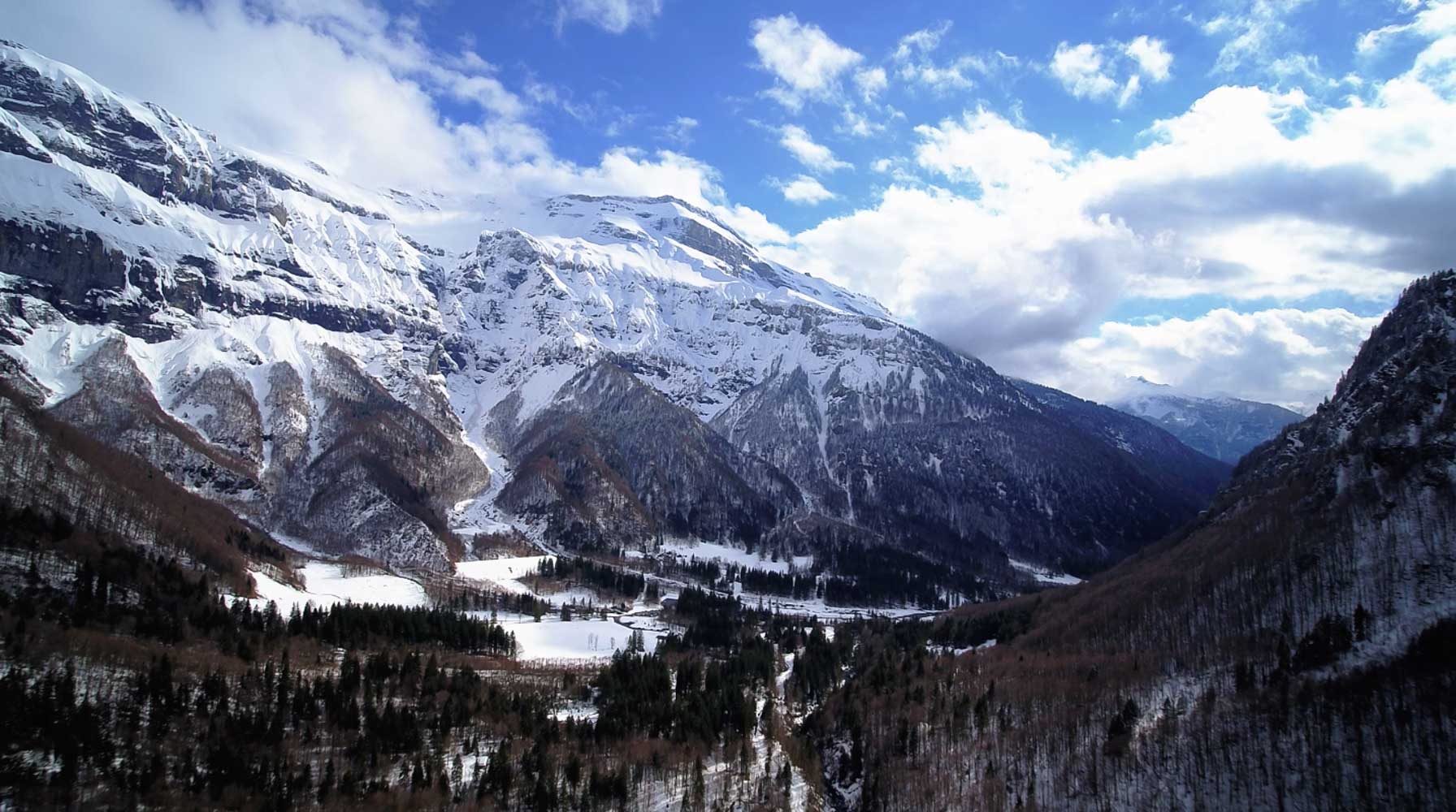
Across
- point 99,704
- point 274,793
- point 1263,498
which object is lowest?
point 274,793

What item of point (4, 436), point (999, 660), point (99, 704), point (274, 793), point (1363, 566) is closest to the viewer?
Answer: point (274, 793)

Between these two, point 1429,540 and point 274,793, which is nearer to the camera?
point 274,793

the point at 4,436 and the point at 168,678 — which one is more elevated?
the point at 4,436

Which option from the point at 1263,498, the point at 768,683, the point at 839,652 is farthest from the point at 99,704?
the point at 1263,498

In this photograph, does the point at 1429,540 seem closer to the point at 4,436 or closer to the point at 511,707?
the point at 511,707

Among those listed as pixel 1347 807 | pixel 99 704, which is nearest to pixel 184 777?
pixel 99 704

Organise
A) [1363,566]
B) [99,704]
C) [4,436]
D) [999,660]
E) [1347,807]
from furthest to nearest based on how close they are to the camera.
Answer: [4,436]
[999,660]
[1363,566]
[99,704]
[1347,807]
